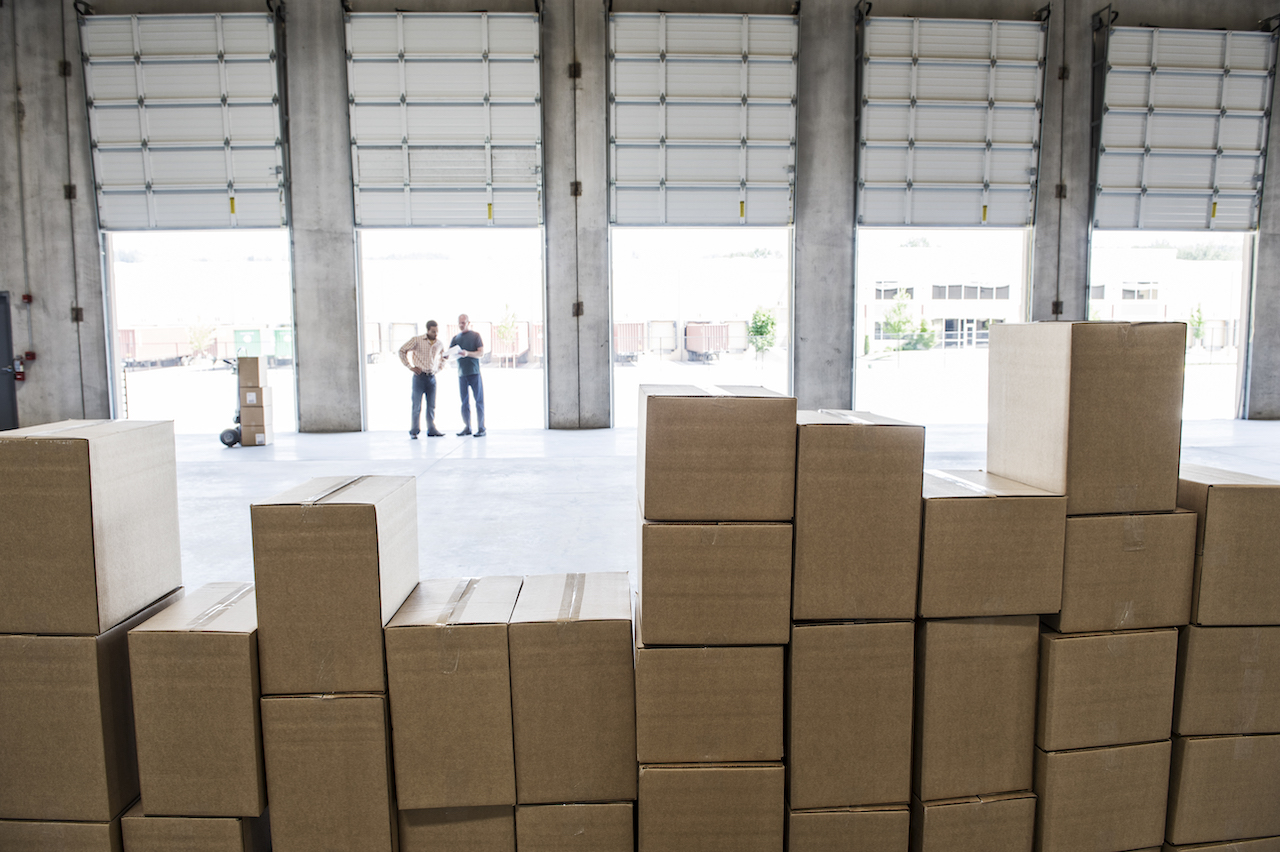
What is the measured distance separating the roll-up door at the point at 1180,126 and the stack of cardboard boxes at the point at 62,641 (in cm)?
1139

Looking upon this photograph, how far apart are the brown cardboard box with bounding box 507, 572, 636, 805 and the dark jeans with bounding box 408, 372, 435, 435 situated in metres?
7.74

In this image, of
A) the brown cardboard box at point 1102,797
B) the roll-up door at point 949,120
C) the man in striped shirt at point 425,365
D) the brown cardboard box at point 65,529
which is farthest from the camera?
the roll-up door at point 949,120

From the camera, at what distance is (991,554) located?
6.44 feet

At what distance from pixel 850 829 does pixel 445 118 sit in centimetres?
936

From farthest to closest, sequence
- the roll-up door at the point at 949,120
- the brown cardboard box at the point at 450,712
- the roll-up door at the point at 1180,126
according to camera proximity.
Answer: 1. the roll-up door at the point at 1180,126
2. the roll-up door at the point at 949,120
3. the brown cardboard box at the point at 450,712

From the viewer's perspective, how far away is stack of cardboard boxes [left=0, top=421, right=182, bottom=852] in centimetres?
181

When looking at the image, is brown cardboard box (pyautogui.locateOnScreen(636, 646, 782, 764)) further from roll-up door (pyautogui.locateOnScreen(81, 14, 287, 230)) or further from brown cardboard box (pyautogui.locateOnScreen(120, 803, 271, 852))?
roll-up door (pyautogui.locateOnScreen(81, 14, 287, 230))

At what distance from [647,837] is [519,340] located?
9172 millimetres

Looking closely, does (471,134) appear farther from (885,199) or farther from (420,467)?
(885,199)

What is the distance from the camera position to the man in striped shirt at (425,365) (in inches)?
363

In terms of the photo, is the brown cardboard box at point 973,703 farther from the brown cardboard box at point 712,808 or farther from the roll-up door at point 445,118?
the roll-up door at point 445,118

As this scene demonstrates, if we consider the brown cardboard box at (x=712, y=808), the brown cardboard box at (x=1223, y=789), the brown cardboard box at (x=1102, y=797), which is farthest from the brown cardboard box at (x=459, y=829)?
the brown cardboard box at (x=1223, y=789)

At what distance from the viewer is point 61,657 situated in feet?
6.08

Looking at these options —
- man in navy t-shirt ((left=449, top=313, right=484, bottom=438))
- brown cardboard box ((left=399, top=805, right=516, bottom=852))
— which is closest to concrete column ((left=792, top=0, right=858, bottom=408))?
man in navy t-shirt ((left=449, top=313, right=484, bottom=438))
